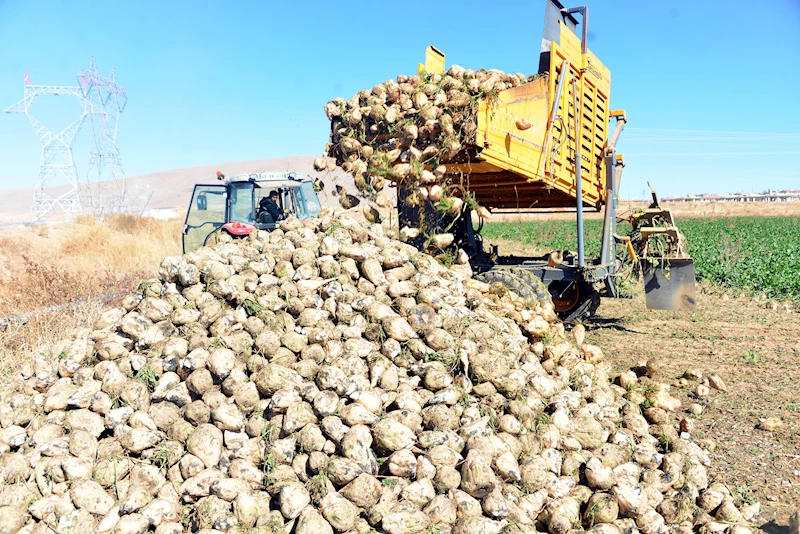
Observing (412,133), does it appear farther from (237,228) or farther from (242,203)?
(242,203)

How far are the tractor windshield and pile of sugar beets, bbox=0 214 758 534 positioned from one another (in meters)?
4.77

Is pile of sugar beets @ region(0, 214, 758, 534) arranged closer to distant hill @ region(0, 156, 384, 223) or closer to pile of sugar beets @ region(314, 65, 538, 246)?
pile of sugar beets @ region(314, 65, 538, 246)

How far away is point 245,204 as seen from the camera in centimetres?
884

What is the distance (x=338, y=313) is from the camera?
3727mm

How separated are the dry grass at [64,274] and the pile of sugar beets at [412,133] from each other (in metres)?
3.11

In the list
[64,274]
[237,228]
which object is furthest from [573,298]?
[64,274]

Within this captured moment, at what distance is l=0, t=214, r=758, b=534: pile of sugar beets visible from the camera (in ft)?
9.28

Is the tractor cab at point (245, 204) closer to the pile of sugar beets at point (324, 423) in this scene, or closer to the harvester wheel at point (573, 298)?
the harvester wheel at point (573, 298)

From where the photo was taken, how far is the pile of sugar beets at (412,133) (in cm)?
462

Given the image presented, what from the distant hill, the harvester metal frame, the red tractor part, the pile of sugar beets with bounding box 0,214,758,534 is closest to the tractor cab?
the red tractor part

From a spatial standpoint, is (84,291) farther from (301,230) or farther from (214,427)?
(214,427)

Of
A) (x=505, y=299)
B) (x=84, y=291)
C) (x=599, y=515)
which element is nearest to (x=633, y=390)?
(x=505, y=299)

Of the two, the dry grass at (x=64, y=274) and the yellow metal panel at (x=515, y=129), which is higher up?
the yellow metal panel at (x=515, y=129)

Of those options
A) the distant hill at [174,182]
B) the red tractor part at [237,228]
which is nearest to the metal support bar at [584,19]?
the red tractor part at [237,228]
